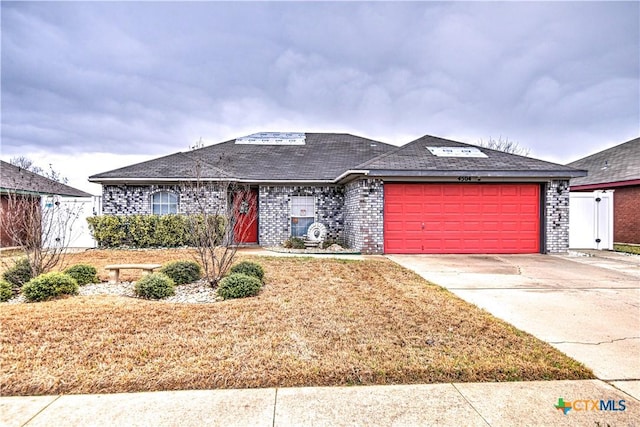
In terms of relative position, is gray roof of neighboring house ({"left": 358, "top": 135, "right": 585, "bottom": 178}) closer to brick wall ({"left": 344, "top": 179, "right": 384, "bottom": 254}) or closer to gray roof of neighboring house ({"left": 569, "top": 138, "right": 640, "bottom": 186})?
brick wall ({"left": 344, "top": 179, "right": 384, "bottom": 254})

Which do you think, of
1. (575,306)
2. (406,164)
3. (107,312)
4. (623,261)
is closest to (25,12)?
(107,312)

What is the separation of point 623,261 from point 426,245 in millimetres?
5419

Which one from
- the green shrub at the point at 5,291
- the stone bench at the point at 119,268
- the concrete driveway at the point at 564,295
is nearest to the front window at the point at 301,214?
the concrete driveway at the point at 564,295

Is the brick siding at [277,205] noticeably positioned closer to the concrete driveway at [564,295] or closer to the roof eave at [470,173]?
the roof eave at [470,173]

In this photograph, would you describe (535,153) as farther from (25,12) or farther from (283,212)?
(25,12)

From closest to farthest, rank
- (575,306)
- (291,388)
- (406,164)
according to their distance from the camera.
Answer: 1. (291,388)
2. (575,306)
3. (406,164)

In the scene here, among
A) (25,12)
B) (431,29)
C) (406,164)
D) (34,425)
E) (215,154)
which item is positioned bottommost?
(34,425)

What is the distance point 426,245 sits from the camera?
38.3ft

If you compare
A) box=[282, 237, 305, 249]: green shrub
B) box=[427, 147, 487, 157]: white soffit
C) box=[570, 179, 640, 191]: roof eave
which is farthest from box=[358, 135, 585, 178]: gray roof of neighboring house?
box=[570, 179, 640, 191]: roof eave

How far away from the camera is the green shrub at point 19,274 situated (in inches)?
247

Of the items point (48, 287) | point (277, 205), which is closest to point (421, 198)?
point (277, 205)

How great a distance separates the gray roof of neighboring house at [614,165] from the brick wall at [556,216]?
5.20 m

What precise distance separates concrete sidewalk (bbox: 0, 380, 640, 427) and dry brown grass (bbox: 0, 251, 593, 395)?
0.45 feet

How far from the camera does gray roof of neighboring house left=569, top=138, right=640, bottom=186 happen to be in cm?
1525
